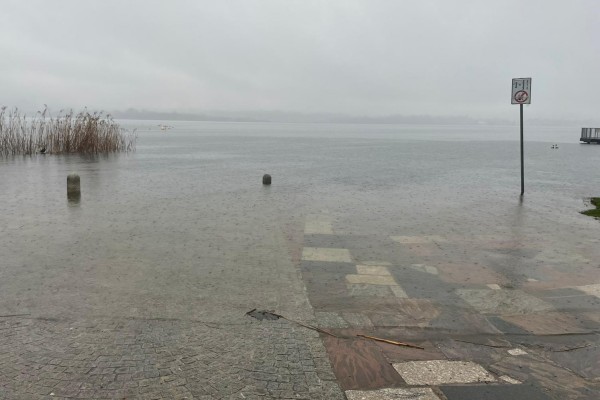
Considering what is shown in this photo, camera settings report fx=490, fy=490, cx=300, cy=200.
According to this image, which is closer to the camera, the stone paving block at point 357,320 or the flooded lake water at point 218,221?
the stone paving block at point 357,320

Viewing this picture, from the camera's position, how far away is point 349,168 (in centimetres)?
2355

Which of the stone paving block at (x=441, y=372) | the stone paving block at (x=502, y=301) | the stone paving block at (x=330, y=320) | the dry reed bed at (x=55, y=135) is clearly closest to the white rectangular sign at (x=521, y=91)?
the stone paving block at (x=502, y=301)

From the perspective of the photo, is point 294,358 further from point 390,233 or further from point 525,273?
point 390,233

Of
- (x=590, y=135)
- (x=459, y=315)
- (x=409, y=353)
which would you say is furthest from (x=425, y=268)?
(x=590, y=135)

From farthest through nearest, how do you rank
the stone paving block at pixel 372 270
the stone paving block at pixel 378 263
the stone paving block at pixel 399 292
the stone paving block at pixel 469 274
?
the stone paving block at pixel 378 263 → the stone paving block at pixel 372 270 → the stone paving block at pixel 469 274 → the stone paving block at pixel 399 292

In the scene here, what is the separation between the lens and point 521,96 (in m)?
12.8

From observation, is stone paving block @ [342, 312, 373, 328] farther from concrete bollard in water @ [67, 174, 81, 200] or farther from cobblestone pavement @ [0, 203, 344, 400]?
concrete bollard in water @ [67, 174, 81, 200]

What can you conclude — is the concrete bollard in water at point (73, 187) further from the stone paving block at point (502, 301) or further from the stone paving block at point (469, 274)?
the stone paving block at point (502, 301)

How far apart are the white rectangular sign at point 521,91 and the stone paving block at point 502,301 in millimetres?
8473

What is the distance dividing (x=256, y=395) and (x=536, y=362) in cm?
231

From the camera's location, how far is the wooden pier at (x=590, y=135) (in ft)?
197

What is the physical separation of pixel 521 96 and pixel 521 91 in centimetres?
13

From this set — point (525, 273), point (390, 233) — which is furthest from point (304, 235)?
point (525, 273)

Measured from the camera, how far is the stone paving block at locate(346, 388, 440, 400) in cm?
336
